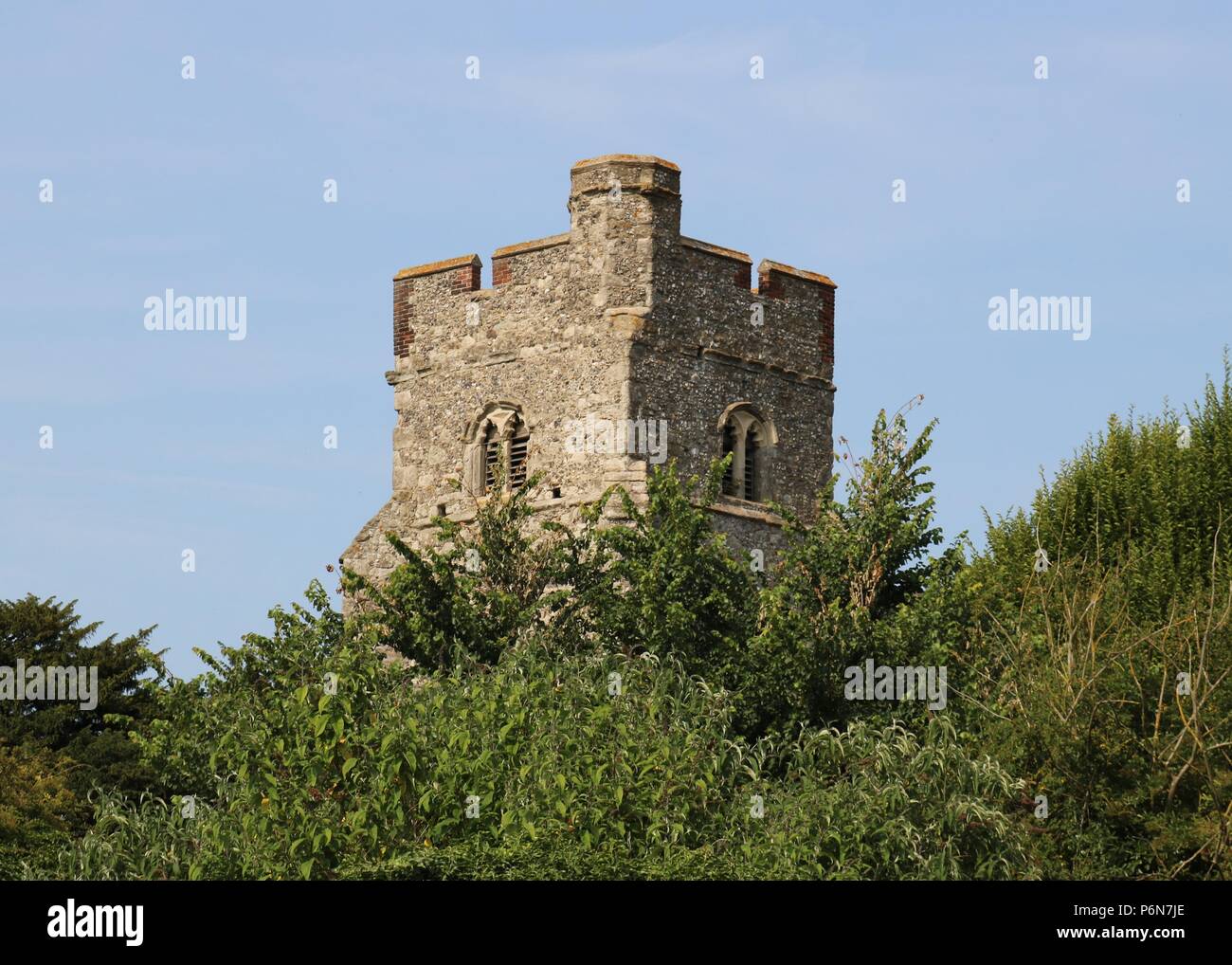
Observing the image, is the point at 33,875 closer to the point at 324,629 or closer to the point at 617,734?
the point at 617,734

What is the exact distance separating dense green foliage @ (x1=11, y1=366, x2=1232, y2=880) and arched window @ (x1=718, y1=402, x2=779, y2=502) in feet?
3.77

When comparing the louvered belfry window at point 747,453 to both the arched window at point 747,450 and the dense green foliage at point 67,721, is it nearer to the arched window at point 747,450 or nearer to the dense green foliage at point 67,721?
the arched window at point 747,450

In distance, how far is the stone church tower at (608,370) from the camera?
32594 millimetres

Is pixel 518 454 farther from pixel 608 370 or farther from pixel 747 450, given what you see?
pixel 747 450

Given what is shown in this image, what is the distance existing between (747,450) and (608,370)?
3.02 meters

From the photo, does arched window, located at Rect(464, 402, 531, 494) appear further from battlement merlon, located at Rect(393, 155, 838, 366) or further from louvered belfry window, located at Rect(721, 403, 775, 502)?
louvered belfry window, located at Rect(721, 403, 775, 502)

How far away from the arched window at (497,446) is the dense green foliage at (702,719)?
1.04 metres

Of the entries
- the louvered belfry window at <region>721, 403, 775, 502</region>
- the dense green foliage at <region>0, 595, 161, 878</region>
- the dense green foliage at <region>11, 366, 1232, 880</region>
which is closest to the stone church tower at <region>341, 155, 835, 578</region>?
the louvered belfry window at <region>721, 403, 775, 502</region>

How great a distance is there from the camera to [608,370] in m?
32.5

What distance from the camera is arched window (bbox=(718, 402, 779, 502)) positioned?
33719 millimetres

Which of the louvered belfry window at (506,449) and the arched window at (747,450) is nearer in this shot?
the louvered belfry window at (506,449)

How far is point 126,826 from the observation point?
22766mm

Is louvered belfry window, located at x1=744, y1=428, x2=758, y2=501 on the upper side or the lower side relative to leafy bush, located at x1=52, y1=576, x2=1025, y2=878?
upper

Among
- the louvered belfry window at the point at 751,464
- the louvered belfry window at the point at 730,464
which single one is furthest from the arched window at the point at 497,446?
the louvered belfry window at the point at 751,464
